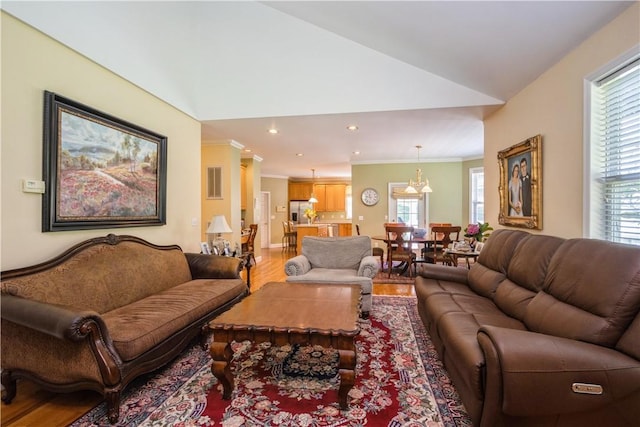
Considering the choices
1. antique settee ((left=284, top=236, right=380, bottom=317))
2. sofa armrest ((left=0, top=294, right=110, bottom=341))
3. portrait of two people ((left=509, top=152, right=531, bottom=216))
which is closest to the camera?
sofa armrest ((left=0, top=294, right=110, bottom=341))

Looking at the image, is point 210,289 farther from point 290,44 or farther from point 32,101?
point 290,44

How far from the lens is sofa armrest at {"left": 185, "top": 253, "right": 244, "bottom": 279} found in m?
3.43

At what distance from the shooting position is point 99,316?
1760 mm

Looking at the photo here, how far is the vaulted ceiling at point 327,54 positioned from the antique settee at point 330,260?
1.74 meters

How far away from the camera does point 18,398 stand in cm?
194

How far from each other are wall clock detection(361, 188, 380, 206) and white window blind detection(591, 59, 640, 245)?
216 inches

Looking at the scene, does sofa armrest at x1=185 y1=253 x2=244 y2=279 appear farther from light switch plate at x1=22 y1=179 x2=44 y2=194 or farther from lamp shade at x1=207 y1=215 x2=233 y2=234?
light switch plate at x1=22 y1=179 x2=44 y2=194

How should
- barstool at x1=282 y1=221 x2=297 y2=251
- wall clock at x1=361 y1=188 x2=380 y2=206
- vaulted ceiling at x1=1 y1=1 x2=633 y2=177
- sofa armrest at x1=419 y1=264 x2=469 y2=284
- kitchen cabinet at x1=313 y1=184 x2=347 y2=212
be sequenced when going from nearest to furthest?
vaulted ceiling at x1=1 y1=1 x2=633 y2=177 < sofa armrest at x1=419 y1=264 x2=469 y2=284 < wall clock at x1=361 y1=188 x2=380 y2=206 < barstool at x1=282 y1=221 x2=297 y2=251 < kitchen cabinet at x1=313 y1=184 x2=347 y2=212

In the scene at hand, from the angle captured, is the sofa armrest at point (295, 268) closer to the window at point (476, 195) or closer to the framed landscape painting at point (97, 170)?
the framed landscape painting at point (97, 170)

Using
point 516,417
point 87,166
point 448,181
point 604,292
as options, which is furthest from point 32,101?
point 448,181

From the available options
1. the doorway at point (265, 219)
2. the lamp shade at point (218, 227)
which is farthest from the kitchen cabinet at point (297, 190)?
the lamp shade at point (218, 227)

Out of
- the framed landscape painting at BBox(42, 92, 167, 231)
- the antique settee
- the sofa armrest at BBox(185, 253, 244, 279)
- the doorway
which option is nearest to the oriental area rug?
the sofa armrest at BBox(185, 253, 244, 279)

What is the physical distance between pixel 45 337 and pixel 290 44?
3.73 metres

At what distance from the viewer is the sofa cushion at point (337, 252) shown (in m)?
4.13
